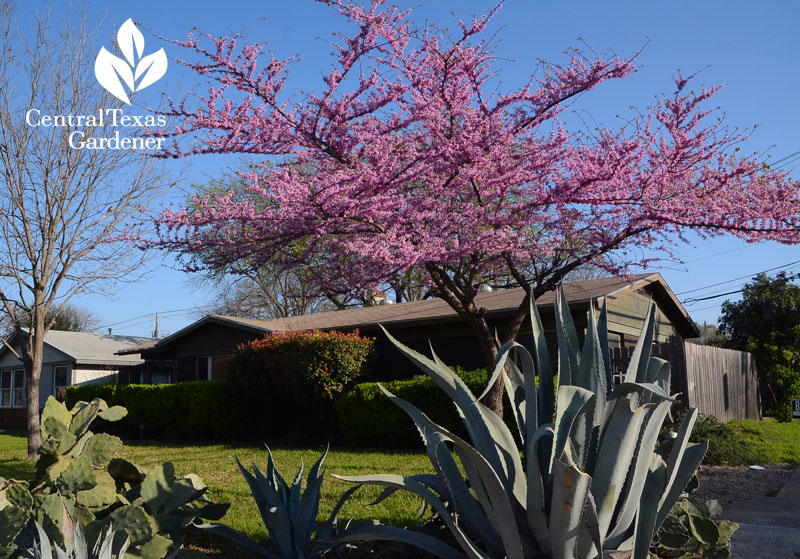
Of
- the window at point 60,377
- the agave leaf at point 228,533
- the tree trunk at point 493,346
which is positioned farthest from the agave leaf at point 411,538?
the window at point 60,377

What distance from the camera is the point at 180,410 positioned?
52.9 feet

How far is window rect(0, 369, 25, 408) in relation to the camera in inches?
1029

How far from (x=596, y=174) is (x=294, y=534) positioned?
643 cm

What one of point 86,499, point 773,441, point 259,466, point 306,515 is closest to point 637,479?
point 306,515

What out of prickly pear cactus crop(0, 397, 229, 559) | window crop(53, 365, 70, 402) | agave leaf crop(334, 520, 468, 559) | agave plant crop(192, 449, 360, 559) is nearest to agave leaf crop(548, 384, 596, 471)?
agave leaf crop(334, 520, 468, 559)

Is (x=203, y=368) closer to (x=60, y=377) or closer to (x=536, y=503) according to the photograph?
(x=60, y=377)

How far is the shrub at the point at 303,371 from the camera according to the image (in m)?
13.6

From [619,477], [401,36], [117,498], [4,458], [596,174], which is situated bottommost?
[4,458]

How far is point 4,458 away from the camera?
12.9 metres

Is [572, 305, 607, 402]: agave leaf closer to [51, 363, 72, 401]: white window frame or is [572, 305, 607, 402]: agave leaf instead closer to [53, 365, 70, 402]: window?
[51, 363, 72, 401]: white window frame

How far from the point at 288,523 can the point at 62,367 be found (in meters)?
25.0

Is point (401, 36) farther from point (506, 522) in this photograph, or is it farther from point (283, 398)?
point (283, 398)

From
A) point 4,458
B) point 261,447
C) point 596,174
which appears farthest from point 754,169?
point 4,458

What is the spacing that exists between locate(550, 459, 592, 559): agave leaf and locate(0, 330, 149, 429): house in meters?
23.3
